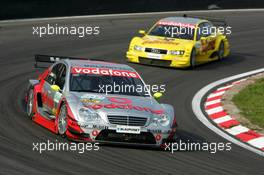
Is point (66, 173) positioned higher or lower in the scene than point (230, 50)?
higher

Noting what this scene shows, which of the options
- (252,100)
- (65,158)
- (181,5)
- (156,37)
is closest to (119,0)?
(181,5)

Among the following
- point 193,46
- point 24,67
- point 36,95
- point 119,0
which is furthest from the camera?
point 119,0

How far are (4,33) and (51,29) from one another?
2.00 meters

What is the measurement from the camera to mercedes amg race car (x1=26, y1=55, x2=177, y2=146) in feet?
39.8

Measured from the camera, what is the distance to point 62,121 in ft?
41.3

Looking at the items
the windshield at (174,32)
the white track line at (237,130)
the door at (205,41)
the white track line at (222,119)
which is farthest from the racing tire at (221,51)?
the white track line at (237,130)

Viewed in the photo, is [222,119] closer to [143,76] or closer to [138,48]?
[143,76]

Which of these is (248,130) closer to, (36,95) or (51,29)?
(36,95)

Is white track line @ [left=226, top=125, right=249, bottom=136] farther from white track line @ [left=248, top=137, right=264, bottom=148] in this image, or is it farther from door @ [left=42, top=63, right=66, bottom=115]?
door @ [left=42, top=63, right=66, bottom=115]

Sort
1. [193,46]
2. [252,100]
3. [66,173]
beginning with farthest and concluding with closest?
[193,46] → [252,100] → [66,173]

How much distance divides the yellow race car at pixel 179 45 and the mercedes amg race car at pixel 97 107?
7.92 meters

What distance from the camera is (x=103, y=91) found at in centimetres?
1318

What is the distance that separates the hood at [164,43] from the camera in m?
22.1

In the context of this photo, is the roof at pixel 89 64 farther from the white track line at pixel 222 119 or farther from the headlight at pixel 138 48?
the headlight at pixel 138 48
